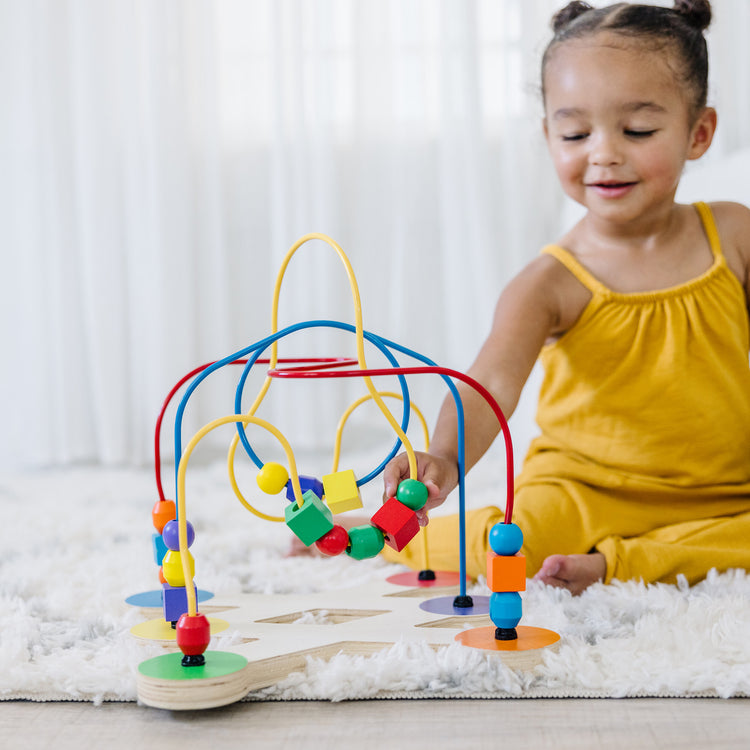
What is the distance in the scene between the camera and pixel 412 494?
26.3 inches

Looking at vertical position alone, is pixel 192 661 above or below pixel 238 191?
below

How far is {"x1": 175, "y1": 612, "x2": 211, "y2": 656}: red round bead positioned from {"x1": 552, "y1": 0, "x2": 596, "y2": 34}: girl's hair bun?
821 millimetres

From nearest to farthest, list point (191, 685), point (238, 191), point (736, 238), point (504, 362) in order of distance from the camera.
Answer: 1. point (191, 685)
2. point (504, 362)
3. point (736, 238)
4. point (238, 191)

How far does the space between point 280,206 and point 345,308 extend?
264mm

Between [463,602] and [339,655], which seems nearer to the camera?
[339,655]

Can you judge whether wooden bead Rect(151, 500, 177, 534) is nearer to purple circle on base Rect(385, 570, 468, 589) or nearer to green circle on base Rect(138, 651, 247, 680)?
green circle on base Rect(138, 651, 247, 680)

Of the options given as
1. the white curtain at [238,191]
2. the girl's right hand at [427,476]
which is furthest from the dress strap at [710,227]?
the white curtain at [238,191]

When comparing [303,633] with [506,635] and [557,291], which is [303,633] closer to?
[506,635]

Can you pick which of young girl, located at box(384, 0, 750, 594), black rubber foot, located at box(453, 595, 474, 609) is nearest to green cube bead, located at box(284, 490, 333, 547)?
black rubber foot, located at box(453, 595, 474, 609)

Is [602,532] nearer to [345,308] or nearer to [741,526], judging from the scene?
[741,526]

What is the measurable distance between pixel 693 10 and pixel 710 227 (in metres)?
0.24

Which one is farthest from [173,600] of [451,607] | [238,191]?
[238,191]

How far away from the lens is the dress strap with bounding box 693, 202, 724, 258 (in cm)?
107

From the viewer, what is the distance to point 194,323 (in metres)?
2.05
